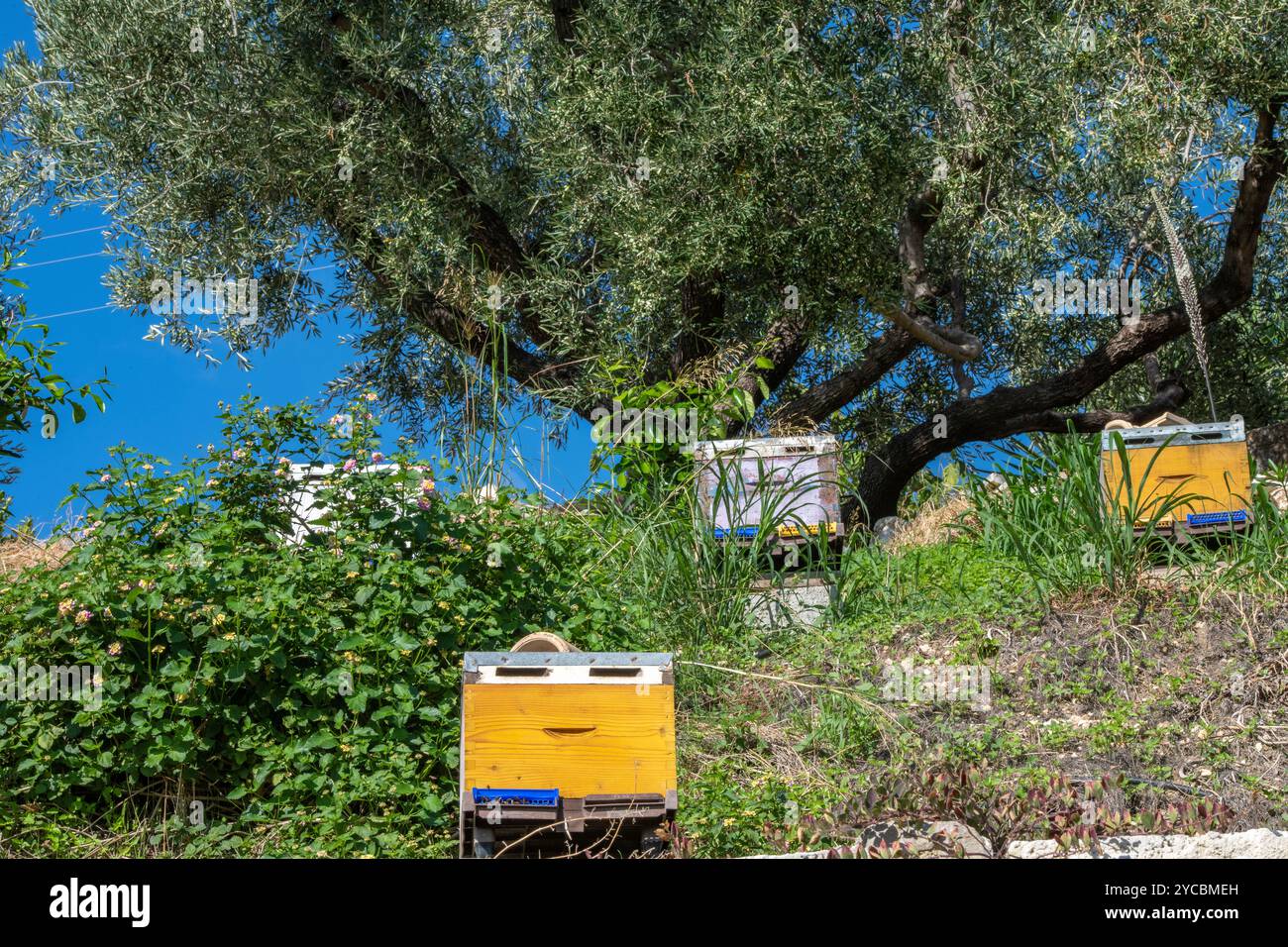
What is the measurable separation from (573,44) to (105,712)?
30.8 ft

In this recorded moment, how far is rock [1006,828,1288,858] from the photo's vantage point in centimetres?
449

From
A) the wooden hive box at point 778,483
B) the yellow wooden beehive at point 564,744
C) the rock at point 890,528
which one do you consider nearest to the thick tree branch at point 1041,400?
the rock at point 890,528

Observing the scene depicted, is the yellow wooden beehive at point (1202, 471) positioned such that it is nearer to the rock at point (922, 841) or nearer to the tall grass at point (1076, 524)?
the tall grass at point (1076, 524)

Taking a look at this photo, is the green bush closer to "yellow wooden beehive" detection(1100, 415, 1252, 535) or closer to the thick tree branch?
"yellow wooden beehive" detection(1100, 415, 1252, 535)

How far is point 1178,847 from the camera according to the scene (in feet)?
14.9

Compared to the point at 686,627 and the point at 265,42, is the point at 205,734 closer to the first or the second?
the point at 686,627

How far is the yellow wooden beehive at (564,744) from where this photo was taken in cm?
438

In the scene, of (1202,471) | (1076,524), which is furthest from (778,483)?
(1202,471)

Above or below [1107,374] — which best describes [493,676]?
below

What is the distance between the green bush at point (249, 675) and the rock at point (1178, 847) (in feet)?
7.63

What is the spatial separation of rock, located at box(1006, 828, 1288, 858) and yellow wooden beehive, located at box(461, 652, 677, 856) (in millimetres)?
1346

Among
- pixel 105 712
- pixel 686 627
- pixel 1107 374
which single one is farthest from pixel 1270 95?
pixel 105 712

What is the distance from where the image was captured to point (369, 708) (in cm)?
550

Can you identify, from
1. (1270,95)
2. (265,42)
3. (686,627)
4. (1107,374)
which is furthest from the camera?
(1107,374)
